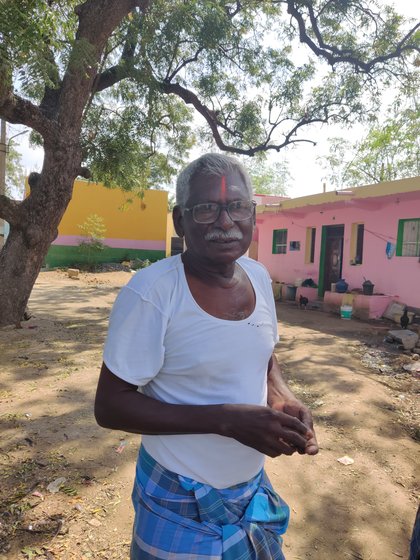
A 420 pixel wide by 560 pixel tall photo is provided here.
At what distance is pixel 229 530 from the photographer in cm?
111

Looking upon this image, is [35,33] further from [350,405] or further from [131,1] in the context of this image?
[350,405]

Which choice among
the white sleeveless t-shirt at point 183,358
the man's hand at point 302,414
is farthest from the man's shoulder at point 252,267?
the man's hand at point 302,414

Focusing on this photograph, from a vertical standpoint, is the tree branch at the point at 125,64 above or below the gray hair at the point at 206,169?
above

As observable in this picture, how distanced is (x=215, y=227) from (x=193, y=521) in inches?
30.0

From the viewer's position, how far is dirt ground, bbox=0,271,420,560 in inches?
92.7

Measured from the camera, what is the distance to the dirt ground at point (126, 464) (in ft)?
7.72

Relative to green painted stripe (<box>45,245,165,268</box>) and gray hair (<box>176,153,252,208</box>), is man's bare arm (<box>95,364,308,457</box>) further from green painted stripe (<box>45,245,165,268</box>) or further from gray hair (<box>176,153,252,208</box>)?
green painted stripe (<box>45,245,165,268</box>)

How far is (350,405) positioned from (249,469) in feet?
11.9

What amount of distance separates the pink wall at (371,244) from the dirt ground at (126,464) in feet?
14.4

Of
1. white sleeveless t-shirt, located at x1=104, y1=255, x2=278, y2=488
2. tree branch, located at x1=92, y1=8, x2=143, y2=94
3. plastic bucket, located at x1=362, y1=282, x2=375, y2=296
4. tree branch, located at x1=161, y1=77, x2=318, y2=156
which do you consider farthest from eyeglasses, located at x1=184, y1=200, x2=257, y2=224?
plastic bucket, located at x1=362, y1=282, x2=375, y2=296

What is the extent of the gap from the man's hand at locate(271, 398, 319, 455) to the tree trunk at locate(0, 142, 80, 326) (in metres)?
5.68

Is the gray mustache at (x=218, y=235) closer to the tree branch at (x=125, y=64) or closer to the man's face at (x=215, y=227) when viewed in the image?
the man's face at (x=215, y=227)

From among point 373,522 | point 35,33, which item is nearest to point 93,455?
point 373,522

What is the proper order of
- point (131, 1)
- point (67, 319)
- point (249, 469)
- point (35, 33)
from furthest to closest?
point (67, 319)
point (131, 1)
point (35, 33)
point (249, 469)
